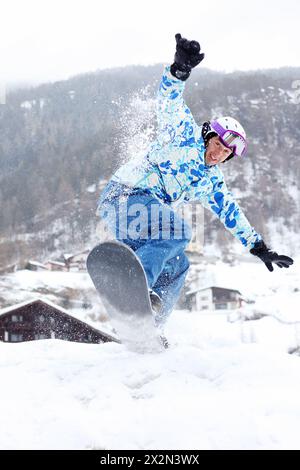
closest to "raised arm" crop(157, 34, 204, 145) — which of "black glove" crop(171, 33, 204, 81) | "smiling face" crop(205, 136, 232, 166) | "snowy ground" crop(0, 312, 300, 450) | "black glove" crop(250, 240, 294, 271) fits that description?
"black glove" crop(171, 33, 204, 81)

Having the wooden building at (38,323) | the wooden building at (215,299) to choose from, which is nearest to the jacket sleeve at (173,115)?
the wooden building at (38,323)

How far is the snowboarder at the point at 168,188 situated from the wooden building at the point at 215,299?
49.9 meters

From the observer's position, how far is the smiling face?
14.4 ft

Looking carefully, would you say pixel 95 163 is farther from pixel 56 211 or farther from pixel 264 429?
pixel 264 429

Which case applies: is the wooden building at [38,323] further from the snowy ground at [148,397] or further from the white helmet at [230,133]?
the white helmet at [230,133]

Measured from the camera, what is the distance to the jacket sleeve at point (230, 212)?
4.75m

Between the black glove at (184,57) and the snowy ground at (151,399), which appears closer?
the snowy ground at (151,399)

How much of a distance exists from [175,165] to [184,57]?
86 cm

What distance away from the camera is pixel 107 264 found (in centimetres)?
427

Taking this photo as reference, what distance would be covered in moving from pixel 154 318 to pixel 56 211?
109m

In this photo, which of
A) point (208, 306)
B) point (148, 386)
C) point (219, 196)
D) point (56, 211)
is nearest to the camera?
point (148, 386)

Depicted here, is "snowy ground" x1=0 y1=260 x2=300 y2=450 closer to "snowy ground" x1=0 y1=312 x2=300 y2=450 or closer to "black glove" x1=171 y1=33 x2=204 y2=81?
"snowy ground" x1=0 y1=312 x2=300 y2=450

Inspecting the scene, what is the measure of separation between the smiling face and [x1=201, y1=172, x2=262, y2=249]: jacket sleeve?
0.33m
